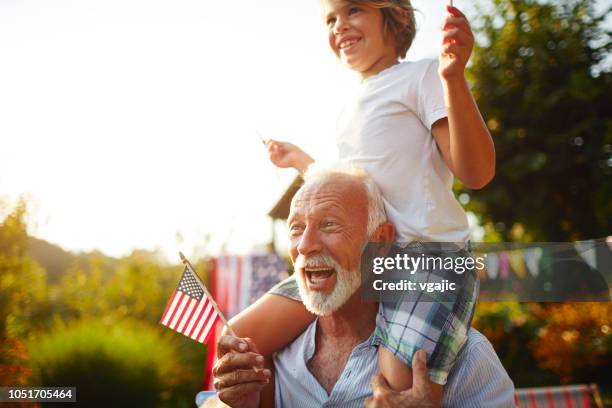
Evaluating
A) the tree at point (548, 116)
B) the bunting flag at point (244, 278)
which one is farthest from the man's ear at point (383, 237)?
the tree at point (548, 116)

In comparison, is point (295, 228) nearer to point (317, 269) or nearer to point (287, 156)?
point (317, 269)

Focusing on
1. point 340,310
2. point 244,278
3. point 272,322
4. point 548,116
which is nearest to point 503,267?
point 340,310

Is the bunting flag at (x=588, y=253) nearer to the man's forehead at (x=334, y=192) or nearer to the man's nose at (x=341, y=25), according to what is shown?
the man's forehead at (x=334, y=192)

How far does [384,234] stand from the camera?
184 centimetres

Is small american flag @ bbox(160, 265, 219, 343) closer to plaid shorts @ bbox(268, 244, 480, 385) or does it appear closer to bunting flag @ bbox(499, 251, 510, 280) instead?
plaid shorts @ bbox(268, 244, 480, 385)

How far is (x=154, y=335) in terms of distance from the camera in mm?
6922

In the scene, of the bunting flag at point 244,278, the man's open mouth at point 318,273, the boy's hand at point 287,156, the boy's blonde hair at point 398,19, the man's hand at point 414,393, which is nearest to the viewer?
the man's hand at point 414,393

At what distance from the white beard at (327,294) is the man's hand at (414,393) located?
30cm

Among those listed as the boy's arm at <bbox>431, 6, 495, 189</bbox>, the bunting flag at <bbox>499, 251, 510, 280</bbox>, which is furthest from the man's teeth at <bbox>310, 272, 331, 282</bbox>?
the bunting flag at <bbox>499, 251, 510, 280</bbox>

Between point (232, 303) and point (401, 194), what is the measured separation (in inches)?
189

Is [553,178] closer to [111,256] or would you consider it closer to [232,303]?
[232,303]

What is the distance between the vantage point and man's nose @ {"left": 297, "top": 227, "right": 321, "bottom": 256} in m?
1.82

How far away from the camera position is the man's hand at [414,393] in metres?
1.55

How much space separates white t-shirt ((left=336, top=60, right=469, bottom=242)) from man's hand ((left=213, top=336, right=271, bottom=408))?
1.75 ft
